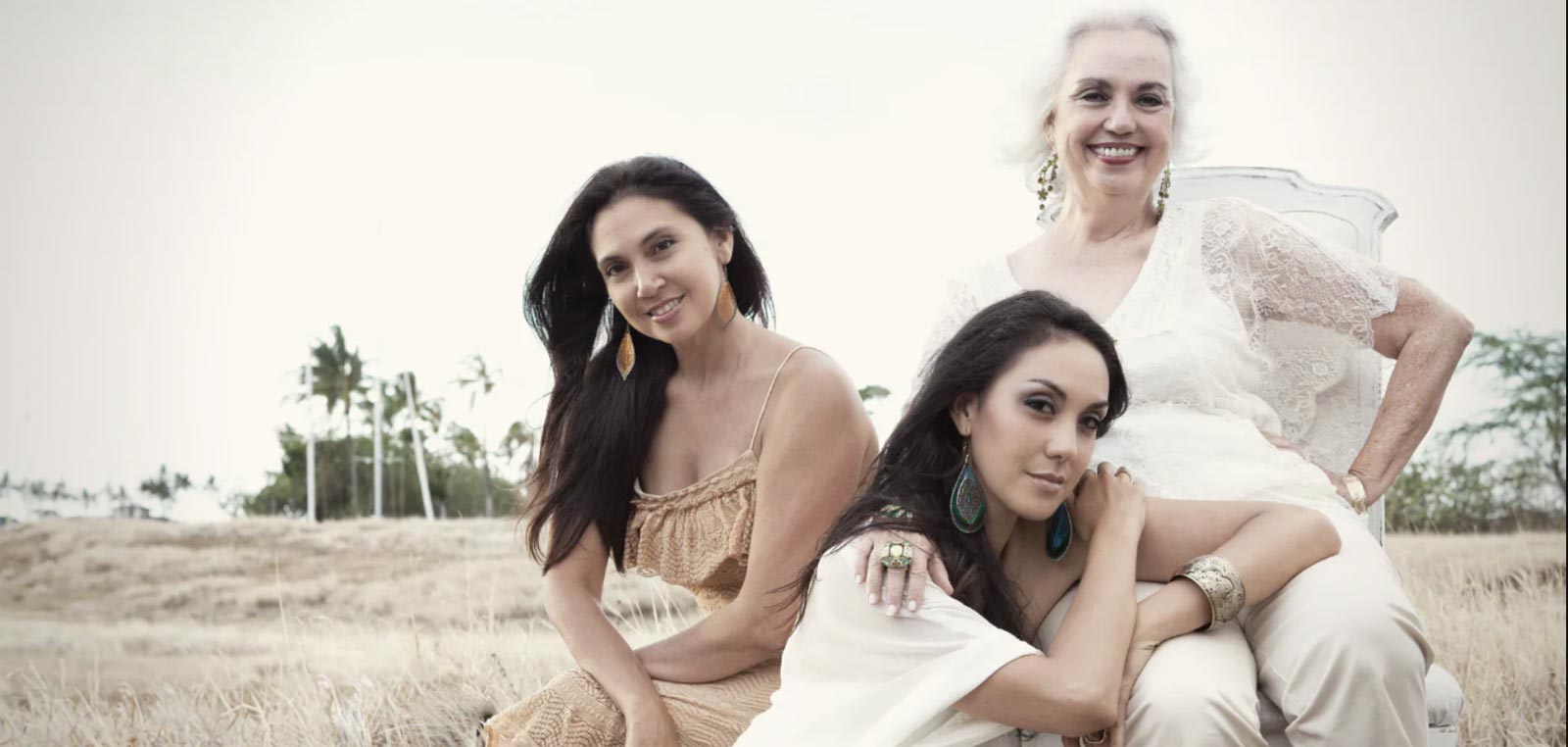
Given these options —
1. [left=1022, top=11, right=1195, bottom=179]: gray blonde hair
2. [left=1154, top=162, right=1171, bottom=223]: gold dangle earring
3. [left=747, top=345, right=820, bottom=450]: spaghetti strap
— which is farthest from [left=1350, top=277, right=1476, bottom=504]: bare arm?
[left=747, top=345, right=820, bottom=450]: spaghetti strap

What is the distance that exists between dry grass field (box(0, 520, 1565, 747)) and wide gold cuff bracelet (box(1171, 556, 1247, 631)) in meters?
2.53

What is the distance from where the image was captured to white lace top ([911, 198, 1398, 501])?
2891 mm

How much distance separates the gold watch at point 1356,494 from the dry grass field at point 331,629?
5.52ft

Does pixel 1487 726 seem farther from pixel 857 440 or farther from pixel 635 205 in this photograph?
pixel 635 205

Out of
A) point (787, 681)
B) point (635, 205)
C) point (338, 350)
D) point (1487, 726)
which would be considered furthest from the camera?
point (338, 350)

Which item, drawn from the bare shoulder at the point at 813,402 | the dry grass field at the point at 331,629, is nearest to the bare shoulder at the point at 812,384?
the bare shoulder at the point at 813,402

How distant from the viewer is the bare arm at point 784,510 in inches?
115

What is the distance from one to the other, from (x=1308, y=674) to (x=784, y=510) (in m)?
1.14

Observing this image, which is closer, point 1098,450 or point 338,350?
point 1098,450

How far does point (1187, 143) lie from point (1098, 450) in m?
1.02

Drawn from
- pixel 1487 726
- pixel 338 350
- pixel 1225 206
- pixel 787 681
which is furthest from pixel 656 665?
pixel 338 350

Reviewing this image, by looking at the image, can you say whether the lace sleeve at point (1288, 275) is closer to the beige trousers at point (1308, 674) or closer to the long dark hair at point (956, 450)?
the long dark hair at point (956, 450)

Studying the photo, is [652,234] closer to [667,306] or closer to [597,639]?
[667,306]

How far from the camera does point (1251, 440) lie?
292 cm
